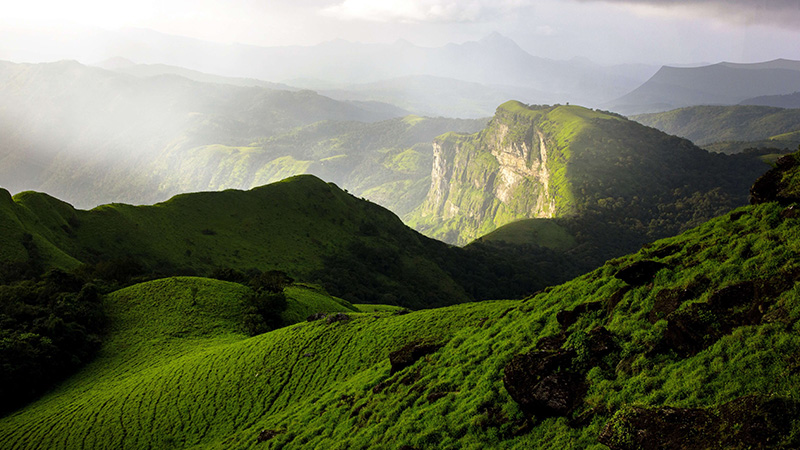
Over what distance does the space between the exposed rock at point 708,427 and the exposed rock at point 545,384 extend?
3.24 meters

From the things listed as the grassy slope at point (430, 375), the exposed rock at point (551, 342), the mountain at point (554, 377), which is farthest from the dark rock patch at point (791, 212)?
the exposed rock at point (551, 342)

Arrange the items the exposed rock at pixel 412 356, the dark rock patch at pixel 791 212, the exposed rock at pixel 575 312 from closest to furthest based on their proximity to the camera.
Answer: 1. the dark rock patch at pixel 791 212
2. the exposed rock at pixel 575 312
3. the exposed rock at pixel 412 356

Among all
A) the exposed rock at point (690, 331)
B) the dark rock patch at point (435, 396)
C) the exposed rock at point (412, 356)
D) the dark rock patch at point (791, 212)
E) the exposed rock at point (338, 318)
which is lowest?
the exposed rock at point (338, 318)

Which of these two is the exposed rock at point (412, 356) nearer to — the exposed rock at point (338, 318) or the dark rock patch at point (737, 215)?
the dark rock patch at point (737, 215)

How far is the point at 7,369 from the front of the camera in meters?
50.3

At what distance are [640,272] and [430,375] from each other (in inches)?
537

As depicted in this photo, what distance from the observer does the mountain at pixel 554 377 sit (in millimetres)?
13008

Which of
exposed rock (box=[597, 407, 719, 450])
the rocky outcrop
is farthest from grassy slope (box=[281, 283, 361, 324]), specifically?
exposed rock (box=[597, 407, 719, 450])

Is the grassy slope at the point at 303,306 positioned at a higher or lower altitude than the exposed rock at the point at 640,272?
lower

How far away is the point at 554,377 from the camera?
17703 mm

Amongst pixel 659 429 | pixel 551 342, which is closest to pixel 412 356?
pixel 551 342

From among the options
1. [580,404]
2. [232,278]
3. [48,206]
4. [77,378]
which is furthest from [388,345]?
[48,206]

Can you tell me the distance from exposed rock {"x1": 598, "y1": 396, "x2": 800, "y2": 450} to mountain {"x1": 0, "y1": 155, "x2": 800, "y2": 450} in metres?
0.04

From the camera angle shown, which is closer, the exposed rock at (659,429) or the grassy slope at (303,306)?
the exposed rock at (659,429)
